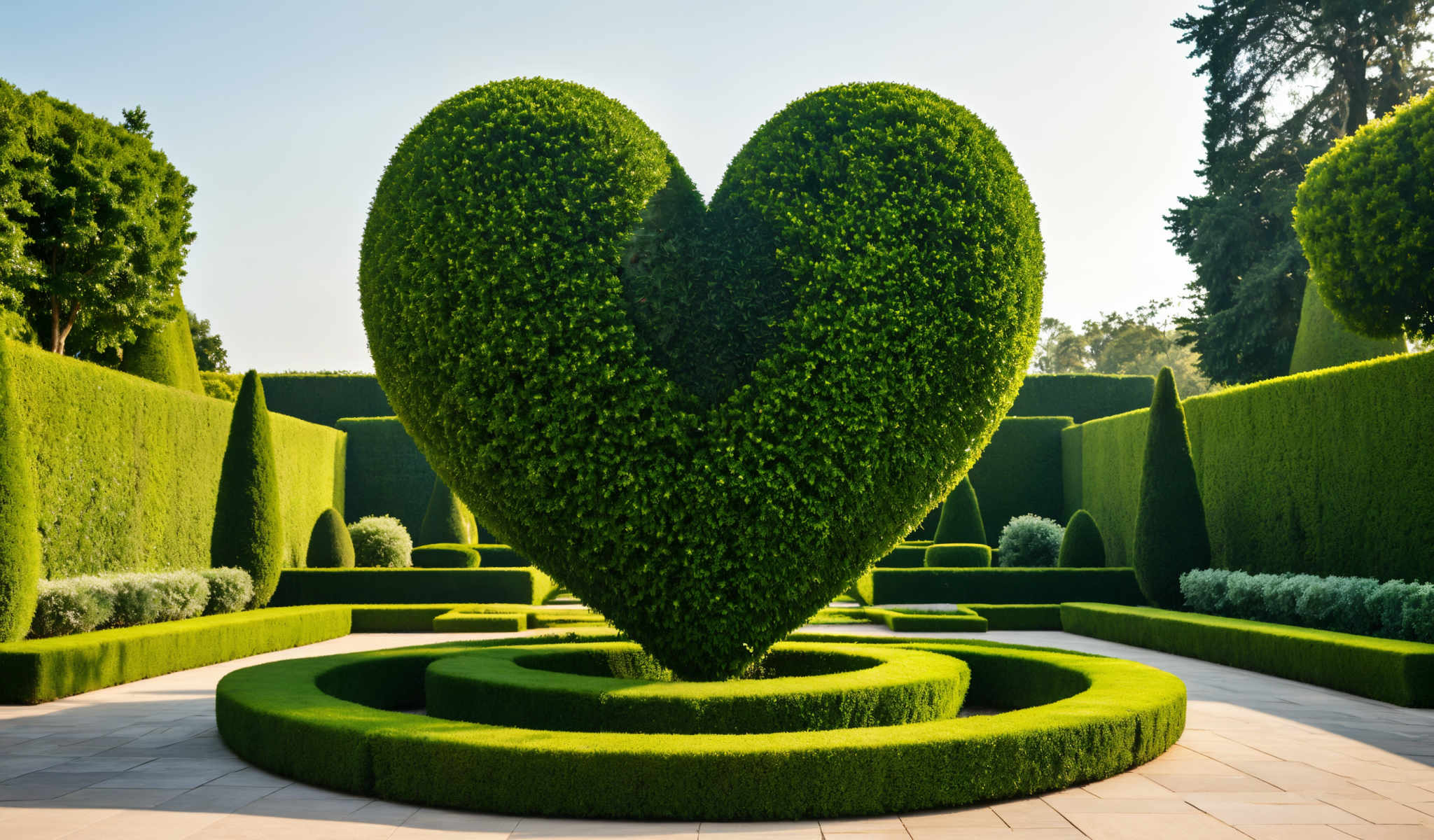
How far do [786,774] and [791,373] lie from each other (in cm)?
275

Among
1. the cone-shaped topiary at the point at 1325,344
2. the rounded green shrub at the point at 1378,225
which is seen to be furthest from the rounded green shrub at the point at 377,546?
the cone-shaped topiary at the point at 1325,344

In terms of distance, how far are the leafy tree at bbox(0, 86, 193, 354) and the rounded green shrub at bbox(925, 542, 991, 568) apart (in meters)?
18.6

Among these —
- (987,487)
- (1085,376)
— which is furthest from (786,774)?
(1085,376)

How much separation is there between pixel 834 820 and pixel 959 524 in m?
18.0

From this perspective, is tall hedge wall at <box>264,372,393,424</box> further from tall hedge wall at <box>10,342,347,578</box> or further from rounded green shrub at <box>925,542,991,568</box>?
rounded green shrub at <box>925,542,991,568</box>

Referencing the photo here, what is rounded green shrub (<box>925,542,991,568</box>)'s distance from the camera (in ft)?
62.8

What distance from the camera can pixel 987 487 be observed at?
2719 centimetres

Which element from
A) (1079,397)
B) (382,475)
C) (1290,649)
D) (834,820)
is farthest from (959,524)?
(834,820)

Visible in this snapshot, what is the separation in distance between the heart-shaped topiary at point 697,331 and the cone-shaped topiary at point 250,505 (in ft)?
30.9

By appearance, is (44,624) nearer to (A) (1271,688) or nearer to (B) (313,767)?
(B) (313,767)

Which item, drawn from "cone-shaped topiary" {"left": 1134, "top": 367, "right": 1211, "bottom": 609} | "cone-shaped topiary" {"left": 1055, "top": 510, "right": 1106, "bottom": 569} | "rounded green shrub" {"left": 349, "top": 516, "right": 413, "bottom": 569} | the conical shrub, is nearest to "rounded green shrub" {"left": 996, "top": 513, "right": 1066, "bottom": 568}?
the conical shrub

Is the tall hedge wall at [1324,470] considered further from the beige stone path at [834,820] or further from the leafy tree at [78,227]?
the leafy tree at [78,227]

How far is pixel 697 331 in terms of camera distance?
666 centimetres

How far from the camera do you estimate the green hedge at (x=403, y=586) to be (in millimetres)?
17562
